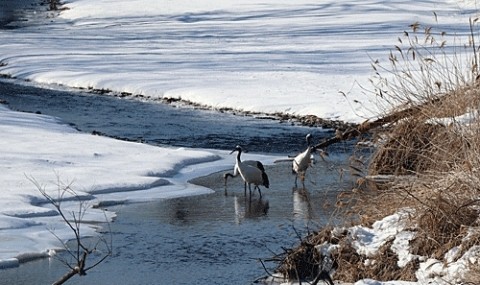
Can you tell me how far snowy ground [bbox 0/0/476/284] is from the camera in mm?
13922

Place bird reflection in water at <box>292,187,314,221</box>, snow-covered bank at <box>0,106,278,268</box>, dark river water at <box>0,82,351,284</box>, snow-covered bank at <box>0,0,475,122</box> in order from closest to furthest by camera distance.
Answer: dark river water at <box>0,82,351,284</box>
snow-covered bank at <box>0,106,278,268</box>
bird reflection in water at <box>292,187,314,221</box>
snow-covered bank at <box>0,0,475,122</box>

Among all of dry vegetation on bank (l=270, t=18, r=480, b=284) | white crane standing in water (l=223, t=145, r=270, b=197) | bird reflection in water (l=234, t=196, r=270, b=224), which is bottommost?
bird reflection in water (l=234, t=196, r=270, b=224)

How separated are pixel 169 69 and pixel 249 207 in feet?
50.7

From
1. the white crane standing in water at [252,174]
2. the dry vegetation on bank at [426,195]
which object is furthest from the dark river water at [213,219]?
the dry vegetation on bank at [426,195]

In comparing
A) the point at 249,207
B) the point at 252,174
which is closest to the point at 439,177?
the point at 249,207

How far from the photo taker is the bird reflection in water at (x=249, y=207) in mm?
12453

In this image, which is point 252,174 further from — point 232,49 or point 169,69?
point 232,49

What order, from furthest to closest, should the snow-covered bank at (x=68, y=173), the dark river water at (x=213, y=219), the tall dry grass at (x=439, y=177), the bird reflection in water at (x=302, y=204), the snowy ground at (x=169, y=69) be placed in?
the snowy ground at (x=169, y=69), the bird reflection in water at (x=302, y=204), the snow-covered bank at (x=68, y=173), the dark river water at (x=213, y=219), the tall dry grass at (x=439, y=177)

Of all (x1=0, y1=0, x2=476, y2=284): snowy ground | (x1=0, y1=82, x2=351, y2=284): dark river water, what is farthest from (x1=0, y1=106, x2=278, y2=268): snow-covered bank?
(x1=0, y1=82, x2=351, y2=284): dark river water

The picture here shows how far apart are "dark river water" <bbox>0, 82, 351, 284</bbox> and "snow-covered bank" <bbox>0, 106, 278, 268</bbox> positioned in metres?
0.45

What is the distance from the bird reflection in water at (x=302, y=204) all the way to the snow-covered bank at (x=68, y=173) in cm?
129

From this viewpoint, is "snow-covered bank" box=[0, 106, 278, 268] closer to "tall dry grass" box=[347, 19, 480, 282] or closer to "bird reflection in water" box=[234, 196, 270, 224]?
"bird reflection in water" box=[234, 196, 270, 224]

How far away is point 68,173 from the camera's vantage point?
47.4 feet

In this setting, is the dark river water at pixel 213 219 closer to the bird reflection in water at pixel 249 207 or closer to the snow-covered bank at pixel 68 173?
the bird reflection in water at pixel 249 207
